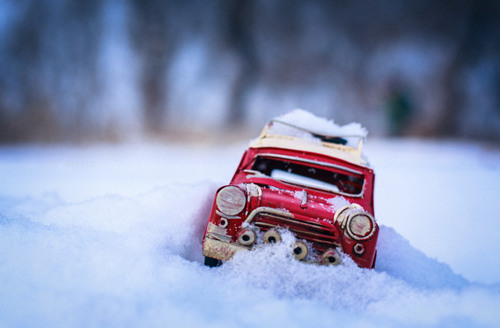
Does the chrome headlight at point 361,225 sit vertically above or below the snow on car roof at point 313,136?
below

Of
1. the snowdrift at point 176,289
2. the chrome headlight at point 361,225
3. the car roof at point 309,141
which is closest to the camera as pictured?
the snowdrift at point 176,289

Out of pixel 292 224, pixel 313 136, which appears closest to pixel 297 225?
pixel 292 224

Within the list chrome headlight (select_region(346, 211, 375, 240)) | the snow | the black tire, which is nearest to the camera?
chrome headlight (select_region(346, 211, 375, 240))

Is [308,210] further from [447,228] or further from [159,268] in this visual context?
[447,228]

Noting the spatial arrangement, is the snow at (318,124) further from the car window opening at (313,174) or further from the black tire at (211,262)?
the black tire at (211,262)

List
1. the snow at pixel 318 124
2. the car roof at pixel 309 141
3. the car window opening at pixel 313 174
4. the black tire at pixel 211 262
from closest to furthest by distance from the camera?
1. the black tire at pixel 211 262
2. the car roof at pixel 309 141
3. the car window opening at pixel 313 174
4. the snow at pixel 318 124

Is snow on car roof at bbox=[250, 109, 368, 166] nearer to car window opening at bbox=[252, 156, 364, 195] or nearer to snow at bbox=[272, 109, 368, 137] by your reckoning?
snow at bbox=[272, 109, 368, 137]

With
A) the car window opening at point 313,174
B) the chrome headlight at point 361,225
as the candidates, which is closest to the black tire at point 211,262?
the chrome headlight at point 361,225

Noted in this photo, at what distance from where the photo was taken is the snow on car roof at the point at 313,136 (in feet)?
12.5

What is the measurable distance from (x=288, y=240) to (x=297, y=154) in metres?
1.18

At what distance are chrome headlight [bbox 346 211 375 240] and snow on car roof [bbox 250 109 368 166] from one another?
3.43 ft

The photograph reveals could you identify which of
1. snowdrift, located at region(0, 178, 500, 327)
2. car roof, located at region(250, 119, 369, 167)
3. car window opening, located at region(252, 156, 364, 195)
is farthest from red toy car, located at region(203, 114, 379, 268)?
car window opening, located at region(252, 156, 364, 195)

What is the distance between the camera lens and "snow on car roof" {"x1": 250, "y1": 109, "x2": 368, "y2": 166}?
12.5 feet

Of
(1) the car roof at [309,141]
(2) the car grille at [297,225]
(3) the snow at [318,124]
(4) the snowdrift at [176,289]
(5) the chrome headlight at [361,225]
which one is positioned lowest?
(4) the snowdrift at [176,289]
